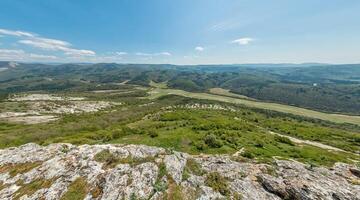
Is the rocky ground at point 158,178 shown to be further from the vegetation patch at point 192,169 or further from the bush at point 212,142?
the bush at point 212,142

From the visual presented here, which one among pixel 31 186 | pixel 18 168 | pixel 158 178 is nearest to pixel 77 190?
pixel 31 186

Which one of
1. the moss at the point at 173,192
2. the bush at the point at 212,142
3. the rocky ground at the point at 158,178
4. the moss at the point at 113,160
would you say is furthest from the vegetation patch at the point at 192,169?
the bush at the point at 212,142

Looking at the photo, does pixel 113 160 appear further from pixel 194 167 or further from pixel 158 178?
pixel 194 167

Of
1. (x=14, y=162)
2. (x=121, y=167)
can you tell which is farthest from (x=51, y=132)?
(x=121, y=167)

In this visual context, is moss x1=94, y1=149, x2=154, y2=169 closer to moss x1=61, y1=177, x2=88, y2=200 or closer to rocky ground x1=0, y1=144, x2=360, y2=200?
rocky ground x1=0, y1=144, x2=360, y2=200

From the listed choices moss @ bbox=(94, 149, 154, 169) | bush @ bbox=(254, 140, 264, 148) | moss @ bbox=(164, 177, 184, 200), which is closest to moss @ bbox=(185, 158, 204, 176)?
moss @ bbox=(164, 177, 184, 200)

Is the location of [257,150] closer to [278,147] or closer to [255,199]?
[278,147]
